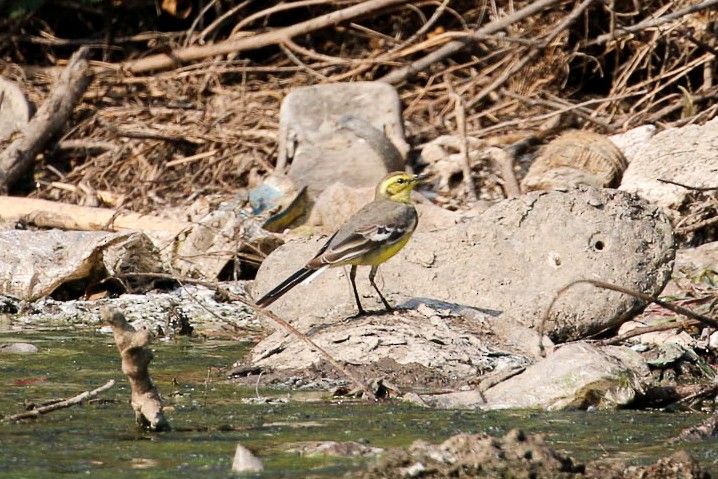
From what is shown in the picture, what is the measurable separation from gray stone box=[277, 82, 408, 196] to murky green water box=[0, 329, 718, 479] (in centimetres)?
535

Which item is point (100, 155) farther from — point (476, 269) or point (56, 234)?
point (476, 269)

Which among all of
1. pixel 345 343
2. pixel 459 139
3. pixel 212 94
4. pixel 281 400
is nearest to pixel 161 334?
pixel 345 343

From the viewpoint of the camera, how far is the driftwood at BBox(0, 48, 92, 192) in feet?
43.2

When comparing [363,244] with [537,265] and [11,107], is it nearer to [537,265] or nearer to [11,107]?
[537,265]

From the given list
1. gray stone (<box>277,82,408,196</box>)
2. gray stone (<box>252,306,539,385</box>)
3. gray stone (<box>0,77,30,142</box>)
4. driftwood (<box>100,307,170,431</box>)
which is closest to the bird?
gray stone (<box>252,306,539,385</box>)

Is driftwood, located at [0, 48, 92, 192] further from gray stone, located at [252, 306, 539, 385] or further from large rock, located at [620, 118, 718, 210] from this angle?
gray stone, located at [252, 306, 539, 385]

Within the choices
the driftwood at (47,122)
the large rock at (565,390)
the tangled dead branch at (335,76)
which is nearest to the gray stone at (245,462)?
the large rock at (565,390)

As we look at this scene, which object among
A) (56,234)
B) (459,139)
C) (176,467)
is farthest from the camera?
(459,139)

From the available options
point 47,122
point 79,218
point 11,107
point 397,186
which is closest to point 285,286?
point 397,186

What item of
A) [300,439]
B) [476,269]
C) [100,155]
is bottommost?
[100,155]

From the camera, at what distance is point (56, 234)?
10.6 metres

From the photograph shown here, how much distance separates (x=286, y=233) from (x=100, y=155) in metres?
3.66

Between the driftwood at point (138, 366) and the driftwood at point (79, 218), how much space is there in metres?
5.93

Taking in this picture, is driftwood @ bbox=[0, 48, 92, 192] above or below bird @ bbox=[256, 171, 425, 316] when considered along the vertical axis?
below
